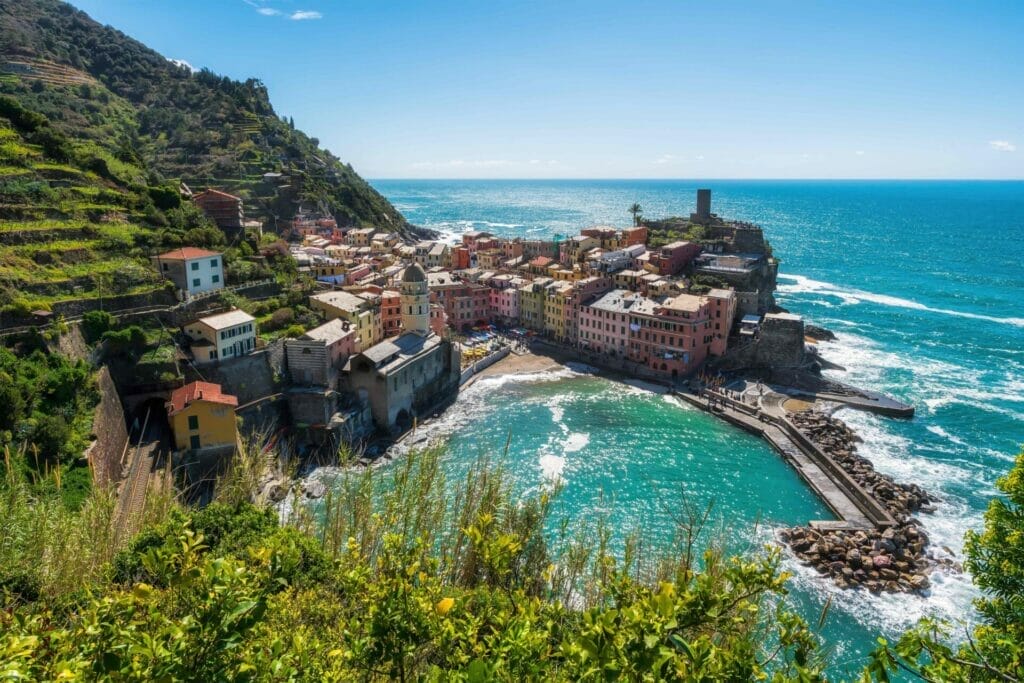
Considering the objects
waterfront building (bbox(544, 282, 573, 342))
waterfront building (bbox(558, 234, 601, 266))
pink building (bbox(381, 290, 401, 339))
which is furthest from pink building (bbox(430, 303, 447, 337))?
waterfront building (bbox(558, 234, 601, 266))

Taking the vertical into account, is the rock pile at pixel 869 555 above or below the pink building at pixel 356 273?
below

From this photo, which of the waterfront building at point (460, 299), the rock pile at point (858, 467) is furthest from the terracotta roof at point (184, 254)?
the rock pile at point (858, 467)

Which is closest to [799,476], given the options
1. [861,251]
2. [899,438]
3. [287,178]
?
[899,438]

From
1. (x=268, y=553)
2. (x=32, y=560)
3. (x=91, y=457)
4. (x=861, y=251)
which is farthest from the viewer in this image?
(x=861, y=251)

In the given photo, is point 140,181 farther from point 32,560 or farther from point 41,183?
point 32,560

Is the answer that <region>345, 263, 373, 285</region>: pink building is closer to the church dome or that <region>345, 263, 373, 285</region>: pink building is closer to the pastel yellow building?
the church dome

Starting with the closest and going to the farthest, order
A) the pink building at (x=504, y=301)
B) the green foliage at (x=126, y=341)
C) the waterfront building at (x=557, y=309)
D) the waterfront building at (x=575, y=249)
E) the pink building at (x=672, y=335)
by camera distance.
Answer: the green foliage at (x=126, y=341)
the pink building at (x=672, y=335)
the waterfront building at (x=557, y=309)
the pink building at (x=504, y=301)
the waterfront building at (x=575, y=249)

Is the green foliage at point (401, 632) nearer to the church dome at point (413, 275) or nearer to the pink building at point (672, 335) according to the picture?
the church dome at point (413, 275)
